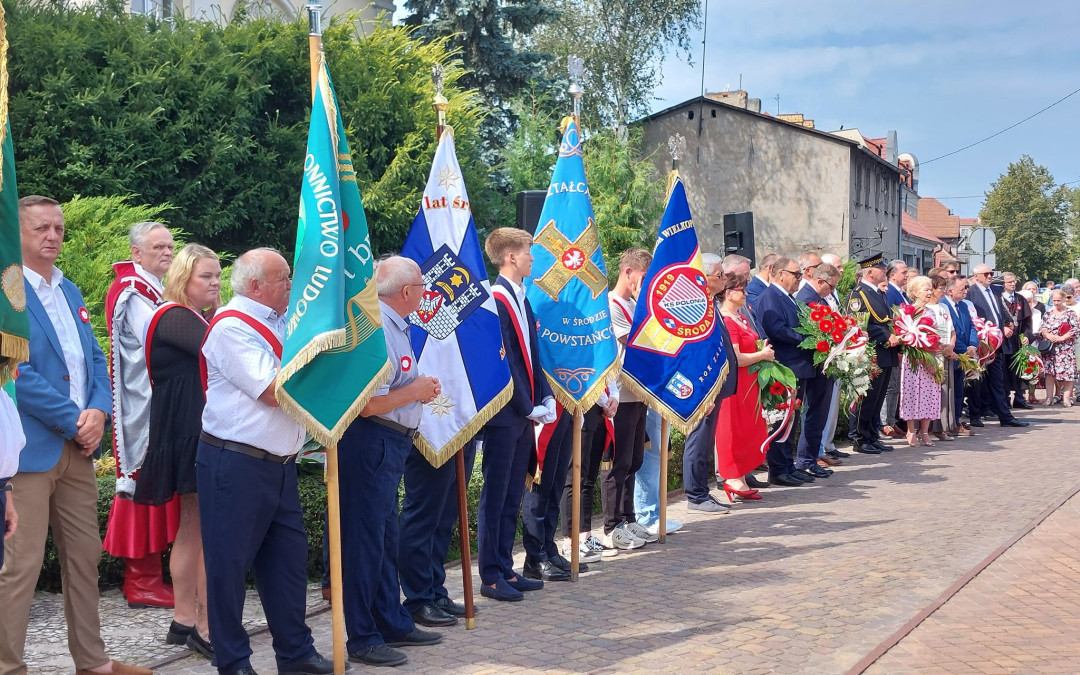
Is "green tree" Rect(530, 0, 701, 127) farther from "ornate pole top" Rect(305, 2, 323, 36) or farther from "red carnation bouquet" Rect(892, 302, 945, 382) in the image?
"ornate pole top" Rect(305, 2, 323, 36)

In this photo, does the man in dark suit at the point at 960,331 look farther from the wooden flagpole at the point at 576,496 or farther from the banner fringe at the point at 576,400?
the wooden flagpole at the point at 576,496

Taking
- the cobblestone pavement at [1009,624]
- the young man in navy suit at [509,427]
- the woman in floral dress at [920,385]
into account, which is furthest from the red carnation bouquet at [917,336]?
the young man in navy suit at [509,427]

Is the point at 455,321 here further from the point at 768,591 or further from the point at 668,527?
the point at 668,527

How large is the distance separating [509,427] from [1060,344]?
15411 millimetres

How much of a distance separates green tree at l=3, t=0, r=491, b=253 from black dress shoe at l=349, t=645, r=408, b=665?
33.6 ft

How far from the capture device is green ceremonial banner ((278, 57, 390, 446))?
501cm

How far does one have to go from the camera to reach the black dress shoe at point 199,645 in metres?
5.49

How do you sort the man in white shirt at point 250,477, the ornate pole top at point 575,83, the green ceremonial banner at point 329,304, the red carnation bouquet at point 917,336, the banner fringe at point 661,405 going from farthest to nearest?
1. the red carnation bouquet at point 917,336
2. the banner fringe at point 661,405
3. the ornate pole top at point 575,83
4. the green ceremonial banner at point 329,304
5. the man in white shirt at point 250,477

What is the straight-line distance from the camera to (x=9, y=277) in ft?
11.5

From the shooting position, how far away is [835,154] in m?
39.9

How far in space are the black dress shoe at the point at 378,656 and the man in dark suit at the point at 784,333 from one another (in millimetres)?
6733

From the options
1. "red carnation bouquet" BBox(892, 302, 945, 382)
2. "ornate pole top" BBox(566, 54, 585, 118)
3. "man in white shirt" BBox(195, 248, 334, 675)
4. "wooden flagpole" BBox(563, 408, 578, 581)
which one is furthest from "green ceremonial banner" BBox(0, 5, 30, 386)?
"red carnation bouquet" BBox(892, 302, 945, 382)

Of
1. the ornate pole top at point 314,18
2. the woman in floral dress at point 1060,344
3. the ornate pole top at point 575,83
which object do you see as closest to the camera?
the ornate pole top at point 314,18

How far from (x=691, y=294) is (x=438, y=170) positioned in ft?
9.09
